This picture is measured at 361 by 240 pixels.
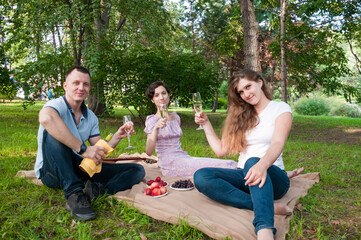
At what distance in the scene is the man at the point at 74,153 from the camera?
9.75 ft

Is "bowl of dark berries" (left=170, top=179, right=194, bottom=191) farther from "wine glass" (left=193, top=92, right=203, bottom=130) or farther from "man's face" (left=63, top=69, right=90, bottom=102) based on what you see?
"man's face" (left=63, top=69, right=90, bottom=102)

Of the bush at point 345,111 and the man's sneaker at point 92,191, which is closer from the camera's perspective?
the man's sneaker at point 92,191

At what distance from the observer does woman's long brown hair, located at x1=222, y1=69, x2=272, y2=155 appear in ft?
10.3

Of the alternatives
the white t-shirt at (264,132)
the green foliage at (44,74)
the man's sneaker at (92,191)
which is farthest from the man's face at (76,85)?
the green foliage at (44,74)

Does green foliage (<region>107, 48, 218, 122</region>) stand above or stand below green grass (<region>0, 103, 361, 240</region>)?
above

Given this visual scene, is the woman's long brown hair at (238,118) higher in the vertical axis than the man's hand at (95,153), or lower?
higher

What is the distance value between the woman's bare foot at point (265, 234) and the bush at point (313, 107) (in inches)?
826

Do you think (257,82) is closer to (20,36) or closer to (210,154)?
(210,154)

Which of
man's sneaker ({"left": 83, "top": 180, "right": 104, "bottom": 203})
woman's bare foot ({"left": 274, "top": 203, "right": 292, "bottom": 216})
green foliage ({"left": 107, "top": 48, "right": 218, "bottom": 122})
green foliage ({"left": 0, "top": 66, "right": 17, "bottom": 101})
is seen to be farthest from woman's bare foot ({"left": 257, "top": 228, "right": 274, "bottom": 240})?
green foliage ({"left": 0, "top": 66, "right": 17, "bottom": 101})

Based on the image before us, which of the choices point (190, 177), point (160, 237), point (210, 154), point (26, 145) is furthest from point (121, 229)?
point (26, 145)

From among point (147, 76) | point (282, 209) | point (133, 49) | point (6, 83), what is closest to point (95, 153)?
point (282, 209)

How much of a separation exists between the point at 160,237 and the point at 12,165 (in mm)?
3346

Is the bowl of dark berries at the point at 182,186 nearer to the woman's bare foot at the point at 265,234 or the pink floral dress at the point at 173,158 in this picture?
the pink floral dress at the point at 173,158

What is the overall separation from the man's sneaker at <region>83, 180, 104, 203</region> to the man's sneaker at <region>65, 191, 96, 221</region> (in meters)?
0.10
